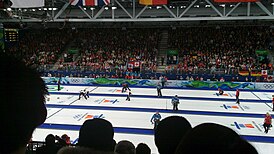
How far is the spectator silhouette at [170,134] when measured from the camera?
1.86 m

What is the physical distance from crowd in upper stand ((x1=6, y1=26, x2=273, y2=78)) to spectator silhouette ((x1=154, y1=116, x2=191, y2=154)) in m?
25.5

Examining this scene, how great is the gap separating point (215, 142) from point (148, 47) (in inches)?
1323

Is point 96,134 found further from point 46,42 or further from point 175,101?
point 46,42

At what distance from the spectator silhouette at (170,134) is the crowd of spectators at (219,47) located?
83.9 feet

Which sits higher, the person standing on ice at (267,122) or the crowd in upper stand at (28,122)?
the crowd in upper stand at (28,122)

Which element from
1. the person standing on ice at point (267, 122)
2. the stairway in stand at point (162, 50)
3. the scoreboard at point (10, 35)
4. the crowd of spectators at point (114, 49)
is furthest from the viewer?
the stairway in stand at point (162, 50)

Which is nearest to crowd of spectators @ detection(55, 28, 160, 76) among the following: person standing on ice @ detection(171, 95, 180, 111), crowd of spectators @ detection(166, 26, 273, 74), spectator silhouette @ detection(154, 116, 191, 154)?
crowd of spectators @ detection(166, 26, 273, 74)

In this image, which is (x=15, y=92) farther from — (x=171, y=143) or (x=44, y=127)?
(x=44, y=127)

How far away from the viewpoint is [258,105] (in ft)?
62.5

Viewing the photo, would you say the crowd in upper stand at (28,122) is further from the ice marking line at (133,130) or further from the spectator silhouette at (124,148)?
the ice marking line at (133,130)

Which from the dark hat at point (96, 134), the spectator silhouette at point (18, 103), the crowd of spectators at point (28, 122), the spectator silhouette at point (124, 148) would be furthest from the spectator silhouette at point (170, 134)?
the spectator silhouette at point (124, 148)

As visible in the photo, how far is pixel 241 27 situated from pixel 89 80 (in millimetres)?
19215

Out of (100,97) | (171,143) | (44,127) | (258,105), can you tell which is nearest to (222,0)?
(258,105)

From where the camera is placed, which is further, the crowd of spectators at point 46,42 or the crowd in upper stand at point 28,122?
the crowd of spectators at point 46,42
